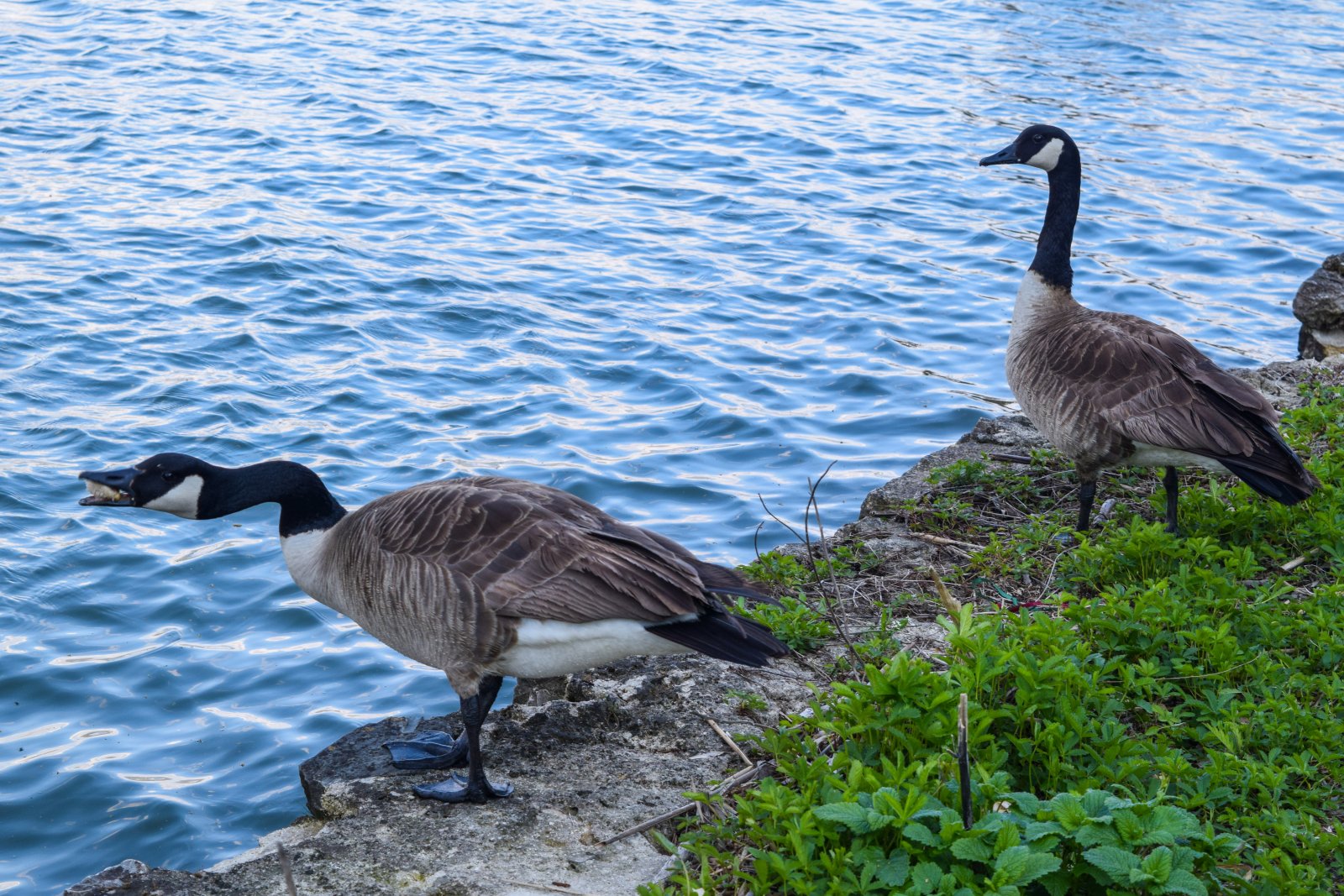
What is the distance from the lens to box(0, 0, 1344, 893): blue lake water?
6.42 meters

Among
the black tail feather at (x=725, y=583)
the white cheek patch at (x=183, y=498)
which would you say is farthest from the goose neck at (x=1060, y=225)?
the white cheek patch at (x=183, y=498)

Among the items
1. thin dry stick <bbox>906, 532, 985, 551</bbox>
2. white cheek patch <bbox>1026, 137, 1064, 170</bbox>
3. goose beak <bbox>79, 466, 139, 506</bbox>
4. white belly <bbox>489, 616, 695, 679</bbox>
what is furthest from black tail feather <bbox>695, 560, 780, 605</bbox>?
white cheek patch <bbox>1026, 137, 1064, 170</bbox>

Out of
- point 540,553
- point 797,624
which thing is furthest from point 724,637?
point 797,624

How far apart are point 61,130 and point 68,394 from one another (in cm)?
585

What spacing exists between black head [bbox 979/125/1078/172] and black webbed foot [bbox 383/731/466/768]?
16.3 ft

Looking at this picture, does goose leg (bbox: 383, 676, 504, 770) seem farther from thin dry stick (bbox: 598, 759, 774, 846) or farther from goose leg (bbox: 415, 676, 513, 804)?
thin dry stick (bbox: 598, 759, 774, 846)

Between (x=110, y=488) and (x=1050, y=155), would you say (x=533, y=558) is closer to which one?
(x=110, y=488)

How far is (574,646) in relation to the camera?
14.8 feet

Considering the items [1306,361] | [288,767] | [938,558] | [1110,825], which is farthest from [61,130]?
[1110,825]

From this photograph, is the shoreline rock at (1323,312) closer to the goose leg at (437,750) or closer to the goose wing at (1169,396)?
the goose wing at (1169,396)

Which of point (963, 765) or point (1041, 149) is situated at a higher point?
point (1041, 149)

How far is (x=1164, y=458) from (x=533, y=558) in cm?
321

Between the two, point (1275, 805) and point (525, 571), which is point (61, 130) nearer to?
point (525, 571)

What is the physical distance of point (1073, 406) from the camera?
618 cm
